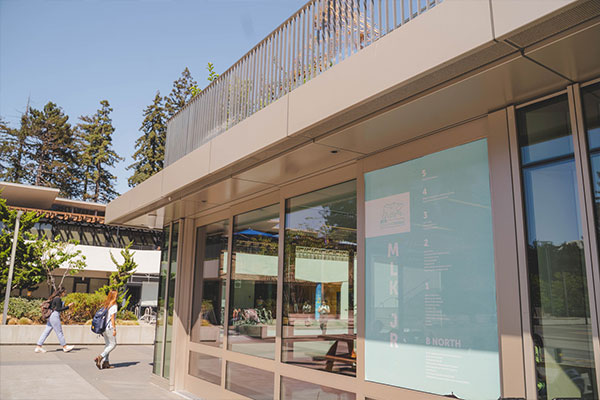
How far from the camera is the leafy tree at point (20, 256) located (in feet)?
Answer: 70.1

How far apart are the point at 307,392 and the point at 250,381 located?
1.61 metres

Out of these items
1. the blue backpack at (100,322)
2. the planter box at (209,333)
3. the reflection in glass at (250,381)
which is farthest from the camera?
the blue backpack at (100,322)

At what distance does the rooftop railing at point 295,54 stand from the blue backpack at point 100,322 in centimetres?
596

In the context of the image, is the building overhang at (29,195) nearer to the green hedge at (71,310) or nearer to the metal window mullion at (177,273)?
the green hedge at (71,310)

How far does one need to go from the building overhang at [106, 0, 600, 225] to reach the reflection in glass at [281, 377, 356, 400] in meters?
2.73

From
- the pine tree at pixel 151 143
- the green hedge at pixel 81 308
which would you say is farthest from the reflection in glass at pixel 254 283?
the pine tree at pixel 151 143

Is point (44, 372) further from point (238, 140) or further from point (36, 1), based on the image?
point (36, 1)

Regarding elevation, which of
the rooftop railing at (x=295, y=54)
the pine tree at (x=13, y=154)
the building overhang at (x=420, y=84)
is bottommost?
the building overhang at (x=420, y=84)

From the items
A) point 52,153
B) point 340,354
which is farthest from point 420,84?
point 52,153

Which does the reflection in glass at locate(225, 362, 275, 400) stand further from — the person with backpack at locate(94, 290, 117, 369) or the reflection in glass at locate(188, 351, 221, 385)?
the person with backpack at locate(94, 290, 117, 369)

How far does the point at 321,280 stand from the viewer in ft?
20.6

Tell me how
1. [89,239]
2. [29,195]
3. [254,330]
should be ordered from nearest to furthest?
[254,330] < [29,195] < [89,239]

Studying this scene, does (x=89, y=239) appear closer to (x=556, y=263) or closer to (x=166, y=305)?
(x=166, y=305)

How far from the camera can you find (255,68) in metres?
6.52
